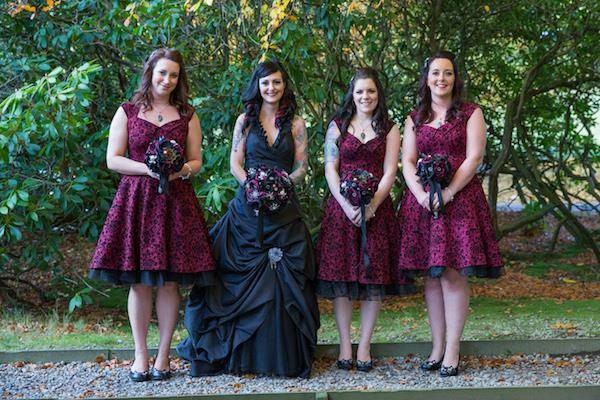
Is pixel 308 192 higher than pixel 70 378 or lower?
higher

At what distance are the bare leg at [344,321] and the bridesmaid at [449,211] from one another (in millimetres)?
470

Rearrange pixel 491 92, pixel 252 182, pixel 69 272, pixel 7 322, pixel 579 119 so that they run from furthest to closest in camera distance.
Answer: pixel 579 119 → pixel 491 92 → pixel 69 272 → pixel 7 322 → pixel 252 182

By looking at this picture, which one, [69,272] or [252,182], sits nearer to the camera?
[252,182]

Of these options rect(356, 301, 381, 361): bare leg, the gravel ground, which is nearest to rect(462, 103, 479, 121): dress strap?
rect(356, 301, 381, 361): bare leg

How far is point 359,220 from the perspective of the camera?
5758 millimetres

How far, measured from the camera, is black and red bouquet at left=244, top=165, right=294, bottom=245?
5.57 m

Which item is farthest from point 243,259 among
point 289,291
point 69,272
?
point 69,272

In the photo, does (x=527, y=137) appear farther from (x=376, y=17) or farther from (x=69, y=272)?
(x=69, y=272)

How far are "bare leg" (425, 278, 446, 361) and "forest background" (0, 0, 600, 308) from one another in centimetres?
166

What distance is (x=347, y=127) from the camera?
589 cm

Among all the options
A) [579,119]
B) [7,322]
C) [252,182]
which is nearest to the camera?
[252,182]

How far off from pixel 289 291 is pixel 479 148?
143 cm

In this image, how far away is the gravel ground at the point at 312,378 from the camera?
547 cm

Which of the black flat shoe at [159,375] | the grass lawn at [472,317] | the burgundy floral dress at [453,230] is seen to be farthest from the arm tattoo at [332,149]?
the black flat shoe at [159,375]
